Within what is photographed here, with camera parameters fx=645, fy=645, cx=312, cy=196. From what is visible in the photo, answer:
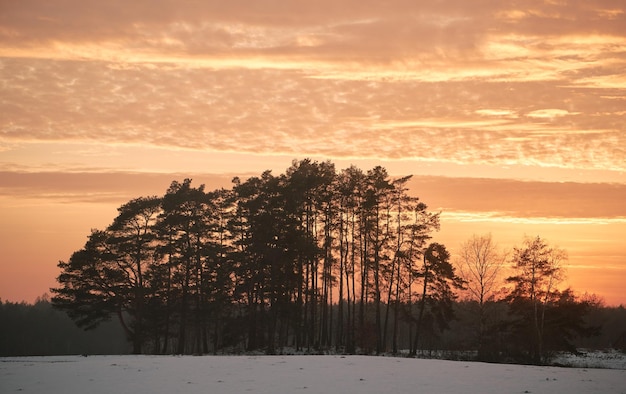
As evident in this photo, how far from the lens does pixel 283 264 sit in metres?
62.6

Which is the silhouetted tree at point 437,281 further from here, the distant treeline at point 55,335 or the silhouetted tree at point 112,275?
the distant treeline at point 55,335

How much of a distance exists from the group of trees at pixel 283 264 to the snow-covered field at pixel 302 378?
76.5 feet

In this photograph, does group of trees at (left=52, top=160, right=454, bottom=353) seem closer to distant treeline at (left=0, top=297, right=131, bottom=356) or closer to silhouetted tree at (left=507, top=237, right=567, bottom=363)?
silhouetted tree at (left=507, top=237, right=567, bottom=363)

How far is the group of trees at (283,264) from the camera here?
61.7 metres

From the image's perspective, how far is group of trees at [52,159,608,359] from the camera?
61688 mm

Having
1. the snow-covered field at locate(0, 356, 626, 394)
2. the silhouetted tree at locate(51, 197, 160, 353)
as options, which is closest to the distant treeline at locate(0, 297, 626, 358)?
the silhouetted tree at locate(51, 197, 160, 353)

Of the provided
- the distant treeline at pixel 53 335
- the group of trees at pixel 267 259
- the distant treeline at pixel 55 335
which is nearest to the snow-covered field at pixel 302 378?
the group of trees at pixel 267 259

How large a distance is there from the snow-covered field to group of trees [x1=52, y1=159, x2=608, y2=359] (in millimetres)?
23320

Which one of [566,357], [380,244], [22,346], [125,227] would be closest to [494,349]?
[566,357]

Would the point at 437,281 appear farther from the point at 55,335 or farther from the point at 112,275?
the point at 55,335

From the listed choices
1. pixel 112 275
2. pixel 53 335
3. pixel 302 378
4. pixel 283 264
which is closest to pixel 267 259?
pixel 283 264

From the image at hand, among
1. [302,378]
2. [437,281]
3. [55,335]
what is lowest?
[55,335]

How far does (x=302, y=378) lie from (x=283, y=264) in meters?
32.4

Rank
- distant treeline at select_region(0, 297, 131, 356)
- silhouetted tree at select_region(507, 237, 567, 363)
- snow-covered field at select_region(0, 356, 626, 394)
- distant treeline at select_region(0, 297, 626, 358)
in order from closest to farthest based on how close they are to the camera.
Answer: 1. snow-covered field at select_region(0, 356, 626, 394)
2. silhouetted tree at select_region(507, 237, 567, 363)
3. distant treeline at select_region(0, 297, 626, 358)
4. distant treeline at select_region(0, 297, 131, 356)
